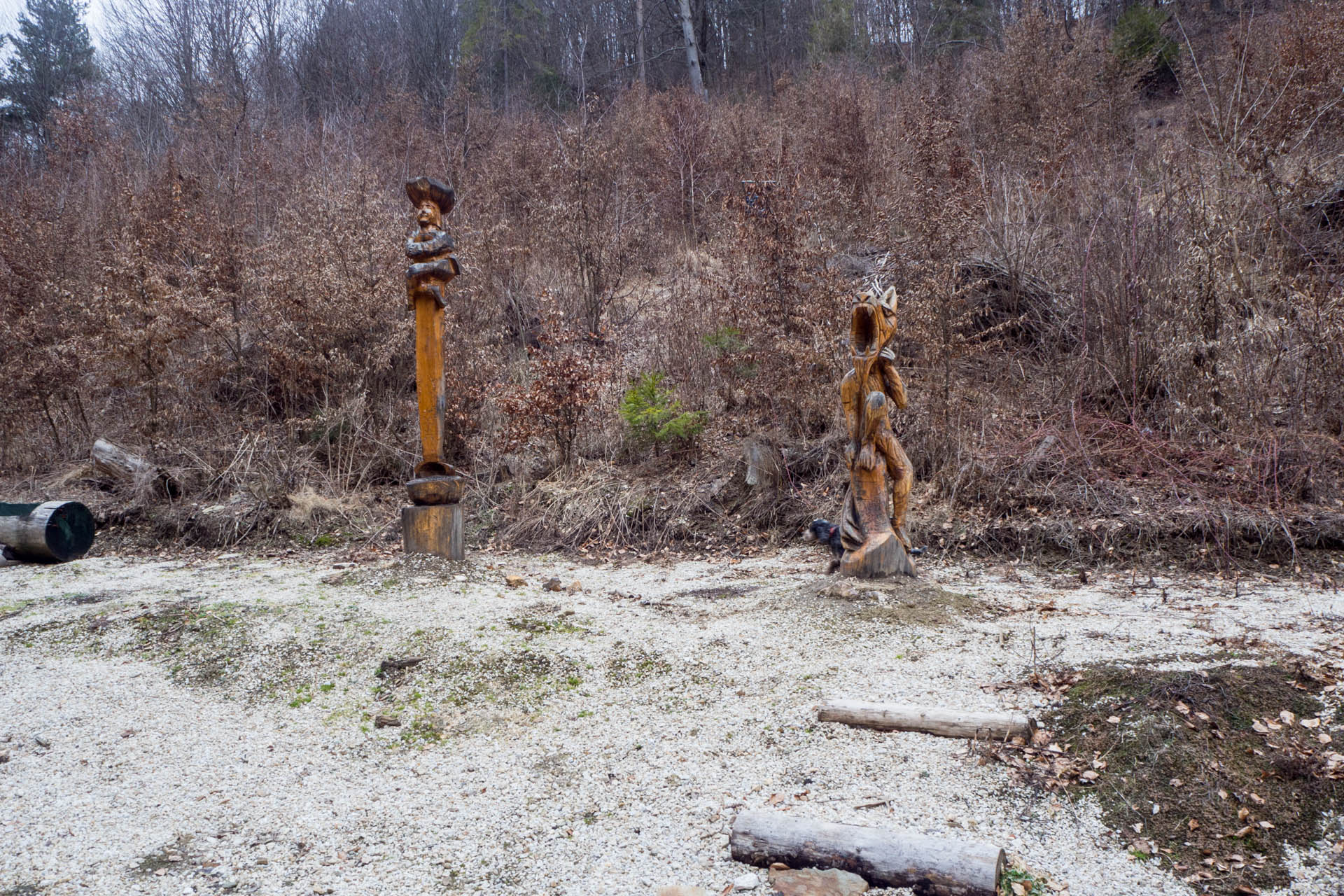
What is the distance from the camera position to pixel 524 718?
13.4 ft

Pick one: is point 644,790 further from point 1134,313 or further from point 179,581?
point 1134,313

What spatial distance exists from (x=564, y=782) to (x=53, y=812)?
A: 6.45ft

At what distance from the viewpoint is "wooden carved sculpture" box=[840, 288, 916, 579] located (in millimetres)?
5320

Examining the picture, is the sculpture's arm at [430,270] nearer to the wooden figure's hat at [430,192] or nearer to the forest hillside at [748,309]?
the wooden figure's hat at [430,192]

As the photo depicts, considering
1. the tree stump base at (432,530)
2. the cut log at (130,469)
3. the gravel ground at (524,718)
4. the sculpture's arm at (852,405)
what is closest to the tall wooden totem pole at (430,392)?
the tree stump base at (432,530)

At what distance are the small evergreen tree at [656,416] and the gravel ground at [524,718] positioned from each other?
214 cm

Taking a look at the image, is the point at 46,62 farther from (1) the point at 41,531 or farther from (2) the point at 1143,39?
(2) the point at 1143,39

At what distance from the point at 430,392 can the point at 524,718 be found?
313cm

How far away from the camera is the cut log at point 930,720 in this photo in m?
3.53

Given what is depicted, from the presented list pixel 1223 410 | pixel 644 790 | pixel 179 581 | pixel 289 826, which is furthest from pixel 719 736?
pixel 1223 410

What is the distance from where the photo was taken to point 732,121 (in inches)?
541

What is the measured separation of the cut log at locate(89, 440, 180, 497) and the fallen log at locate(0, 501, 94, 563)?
1482 mm

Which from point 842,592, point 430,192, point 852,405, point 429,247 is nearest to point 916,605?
point 842,592

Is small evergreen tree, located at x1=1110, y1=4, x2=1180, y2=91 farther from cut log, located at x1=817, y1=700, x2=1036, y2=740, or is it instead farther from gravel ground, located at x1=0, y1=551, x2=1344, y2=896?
cut log, located at x1=817, y1=700, x2=1036, y2=740
